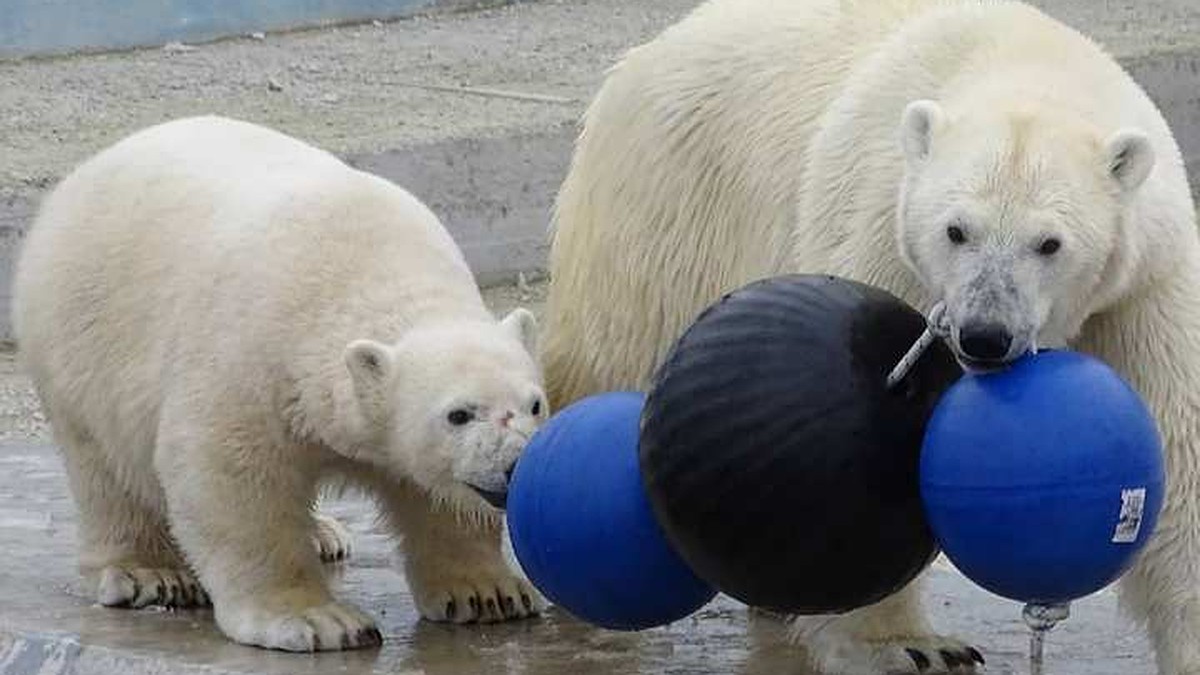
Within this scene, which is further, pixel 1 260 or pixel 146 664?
pixel 1 260

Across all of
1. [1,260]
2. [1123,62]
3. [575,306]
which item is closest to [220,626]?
[575,306]

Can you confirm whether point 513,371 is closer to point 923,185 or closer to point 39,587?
point 923,185

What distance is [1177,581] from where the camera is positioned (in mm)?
4441

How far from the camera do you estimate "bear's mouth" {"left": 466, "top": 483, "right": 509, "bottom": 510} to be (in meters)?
4.63

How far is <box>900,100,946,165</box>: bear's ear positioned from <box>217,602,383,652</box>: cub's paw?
4.19 feet

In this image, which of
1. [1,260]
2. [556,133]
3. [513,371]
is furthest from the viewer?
[556,133]

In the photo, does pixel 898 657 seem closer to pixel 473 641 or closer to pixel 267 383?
pixel 473 641

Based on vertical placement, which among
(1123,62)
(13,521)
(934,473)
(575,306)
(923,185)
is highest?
(923,185)

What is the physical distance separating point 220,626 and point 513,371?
72 centimetres

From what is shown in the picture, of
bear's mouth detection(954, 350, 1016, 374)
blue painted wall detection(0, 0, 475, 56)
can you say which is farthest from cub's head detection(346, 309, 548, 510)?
blue painted wall detection(0, 0, 475, 56)

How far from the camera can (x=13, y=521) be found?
19.3 ft

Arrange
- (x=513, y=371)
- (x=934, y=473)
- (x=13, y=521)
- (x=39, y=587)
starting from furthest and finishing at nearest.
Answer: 1. (x=13, y=521)
2. (x=39, y=587)
3. (x=513, y=371)
4. (x=934, y=473)

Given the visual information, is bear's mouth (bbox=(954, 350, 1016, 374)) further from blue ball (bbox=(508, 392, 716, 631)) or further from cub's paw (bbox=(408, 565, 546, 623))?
cub's paw (bbox=(408, 565, 546, 623))

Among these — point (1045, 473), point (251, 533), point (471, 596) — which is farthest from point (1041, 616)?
point (251, 533)
